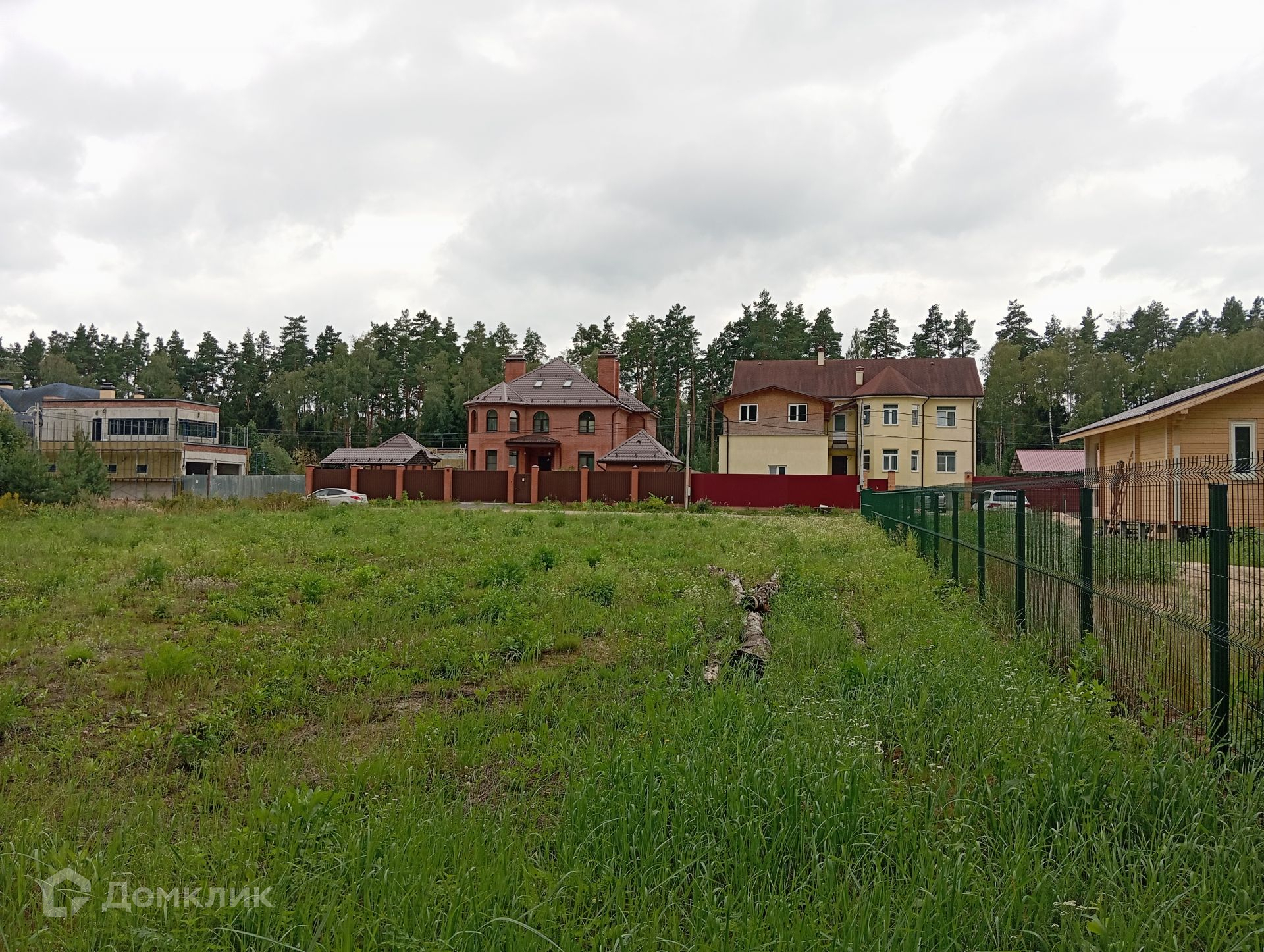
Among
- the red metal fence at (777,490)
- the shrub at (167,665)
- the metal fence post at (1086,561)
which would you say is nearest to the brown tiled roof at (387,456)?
the red metal fence at (777,490)

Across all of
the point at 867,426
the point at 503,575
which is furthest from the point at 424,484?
the point at 503,575

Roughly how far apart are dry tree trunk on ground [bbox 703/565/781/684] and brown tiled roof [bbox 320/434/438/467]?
51069 millimetres

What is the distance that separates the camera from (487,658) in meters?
6.47

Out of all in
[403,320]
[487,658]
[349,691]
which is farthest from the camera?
[403,320]

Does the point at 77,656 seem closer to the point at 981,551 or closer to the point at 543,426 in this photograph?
the point at 981,551

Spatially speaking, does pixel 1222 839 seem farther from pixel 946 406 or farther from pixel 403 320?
pixel 403 320

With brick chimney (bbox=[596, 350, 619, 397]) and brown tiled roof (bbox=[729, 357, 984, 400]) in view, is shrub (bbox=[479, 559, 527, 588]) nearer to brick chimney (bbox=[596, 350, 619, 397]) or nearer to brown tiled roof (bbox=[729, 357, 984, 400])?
brown tiled roof (bbox=[729, 357, 984, 400])

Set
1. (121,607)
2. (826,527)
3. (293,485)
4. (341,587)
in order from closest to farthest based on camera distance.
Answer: (121,607) → (341,587) → (826,527) → (293,485)

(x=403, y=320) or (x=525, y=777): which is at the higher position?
(x=403, y=320)

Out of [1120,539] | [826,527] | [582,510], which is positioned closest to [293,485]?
[582,510]

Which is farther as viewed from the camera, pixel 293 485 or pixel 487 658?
pixel 293 485

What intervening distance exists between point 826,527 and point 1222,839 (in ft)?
71.4

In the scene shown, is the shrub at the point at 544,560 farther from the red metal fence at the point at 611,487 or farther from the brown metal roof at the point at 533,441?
the brown metal roof at the point at 533,441

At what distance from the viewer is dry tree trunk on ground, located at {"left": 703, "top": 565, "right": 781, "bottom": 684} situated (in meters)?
5.82
